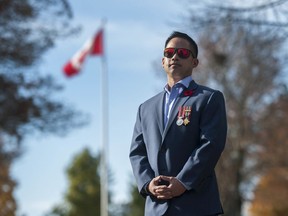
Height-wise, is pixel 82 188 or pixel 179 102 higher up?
pixel 179 102

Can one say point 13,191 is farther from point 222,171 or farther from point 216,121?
point 216,121

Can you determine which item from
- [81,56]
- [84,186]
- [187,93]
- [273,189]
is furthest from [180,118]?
[84,186]

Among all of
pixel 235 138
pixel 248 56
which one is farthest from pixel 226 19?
pixel 235 138

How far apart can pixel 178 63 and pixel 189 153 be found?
0.54 m

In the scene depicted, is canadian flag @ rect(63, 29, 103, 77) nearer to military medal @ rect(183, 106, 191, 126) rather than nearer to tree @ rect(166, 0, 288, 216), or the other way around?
tree @ rect(166, 0, 288, 216)

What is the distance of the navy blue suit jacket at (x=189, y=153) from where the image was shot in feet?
14.9

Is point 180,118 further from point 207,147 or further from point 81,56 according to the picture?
point 81,56

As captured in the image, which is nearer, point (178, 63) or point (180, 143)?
point (180, 143)

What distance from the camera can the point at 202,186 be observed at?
15.1 feet

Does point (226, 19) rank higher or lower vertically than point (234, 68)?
higher

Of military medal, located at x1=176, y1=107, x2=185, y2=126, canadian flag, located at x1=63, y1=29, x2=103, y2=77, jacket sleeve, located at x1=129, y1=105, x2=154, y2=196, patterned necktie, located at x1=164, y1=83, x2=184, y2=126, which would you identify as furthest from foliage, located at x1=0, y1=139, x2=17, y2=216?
military medal, located at x1=176, y1=107, x2=185, y2=126

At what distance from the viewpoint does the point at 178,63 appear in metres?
4.77

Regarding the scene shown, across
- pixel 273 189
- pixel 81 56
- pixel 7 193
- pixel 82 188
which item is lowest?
pixel 82 188

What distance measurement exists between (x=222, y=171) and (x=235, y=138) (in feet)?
4.28
